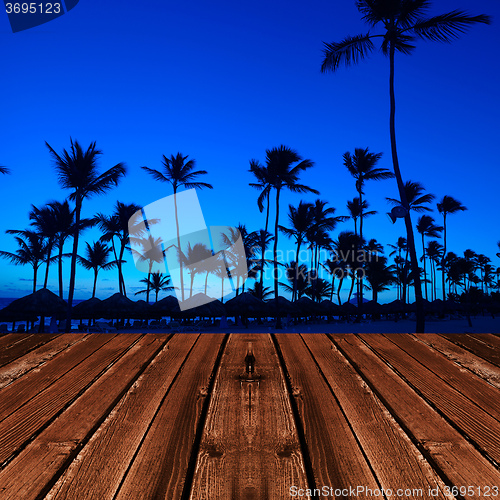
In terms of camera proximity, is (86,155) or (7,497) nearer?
(7,497)

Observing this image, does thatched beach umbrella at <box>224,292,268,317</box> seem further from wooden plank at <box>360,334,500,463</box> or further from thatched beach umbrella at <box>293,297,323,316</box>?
wooden plank at <box>360,334,500,463</box>

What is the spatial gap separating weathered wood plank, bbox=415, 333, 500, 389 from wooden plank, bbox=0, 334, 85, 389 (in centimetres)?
223

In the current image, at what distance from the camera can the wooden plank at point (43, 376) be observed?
1516mm

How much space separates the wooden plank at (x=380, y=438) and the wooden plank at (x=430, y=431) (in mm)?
42

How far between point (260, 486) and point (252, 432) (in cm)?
27

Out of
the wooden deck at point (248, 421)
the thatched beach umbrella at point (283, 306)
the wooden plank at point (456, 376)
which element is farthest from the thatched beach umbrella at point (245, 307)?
the wooden deck at point (248, 421)

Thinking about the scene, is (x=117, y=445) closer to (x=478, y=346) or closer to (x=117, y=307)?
(x=478, y=346)

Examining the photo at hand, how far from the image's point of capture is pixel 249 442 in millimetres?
1221

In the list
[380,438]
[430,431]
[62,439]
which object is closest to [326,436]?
[380,438]

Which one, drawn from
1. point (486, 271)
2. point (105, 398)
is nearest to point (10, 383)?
point (105, 398)

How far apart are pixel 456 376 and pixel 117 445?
1.59 meters

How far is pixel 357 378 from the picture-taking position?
1.73 metres

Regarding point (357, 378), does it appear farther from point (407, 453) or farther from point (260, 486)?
point (260, 486)

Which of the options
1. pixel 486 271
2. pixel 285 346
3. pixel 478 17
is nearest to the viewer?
pixel 285 346
